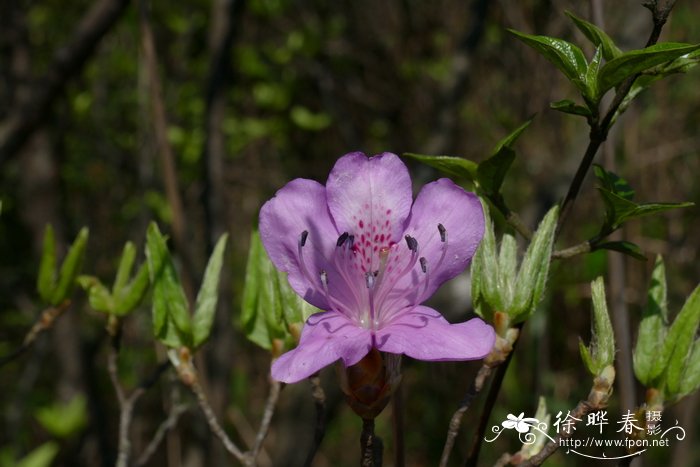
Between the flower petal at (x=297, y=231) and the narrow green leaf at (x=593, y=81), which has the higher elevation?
the narrow green leaf at (x=593, y=81)

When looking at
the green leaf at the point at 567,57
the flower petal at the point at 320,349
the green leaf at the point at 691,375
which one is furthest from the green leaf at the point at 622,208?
the flower petal at the point at 320,349

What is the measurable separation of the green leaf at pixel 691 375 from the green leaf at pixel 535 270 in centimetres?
26

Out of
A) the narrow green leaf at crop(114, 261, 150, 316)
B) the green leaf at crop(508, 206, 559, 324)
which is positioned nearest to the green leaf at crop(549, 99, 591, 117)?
the green leaf at crop(508, 206, 559, 324)

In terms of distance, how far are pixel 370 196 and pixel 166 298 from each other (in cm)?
36

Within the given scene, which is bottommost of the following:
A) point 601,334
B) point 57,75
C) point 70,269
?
point 601,334

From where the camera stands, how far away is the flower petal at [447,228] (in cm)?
109

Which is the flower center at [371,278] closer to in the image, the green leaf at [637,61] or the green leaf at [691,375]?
the green leaf at [637,61]

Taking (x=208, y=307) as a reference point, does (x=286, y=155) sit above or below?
above

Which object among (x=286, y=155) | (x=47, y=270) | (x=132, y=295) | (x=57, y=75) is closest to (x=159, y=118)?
(x=47, y=270)

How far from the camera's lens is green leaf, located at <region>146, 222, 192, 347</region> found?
1268mm

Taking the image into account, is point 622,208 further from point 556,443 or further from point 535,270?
point 556,443

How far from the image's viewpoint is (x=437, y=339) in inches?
39.6

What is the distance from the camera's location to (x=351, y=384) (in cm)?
104

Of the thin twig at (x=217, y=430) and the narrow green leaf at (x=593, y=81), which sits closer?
the narrow green leaf at (x=593, y=81)
